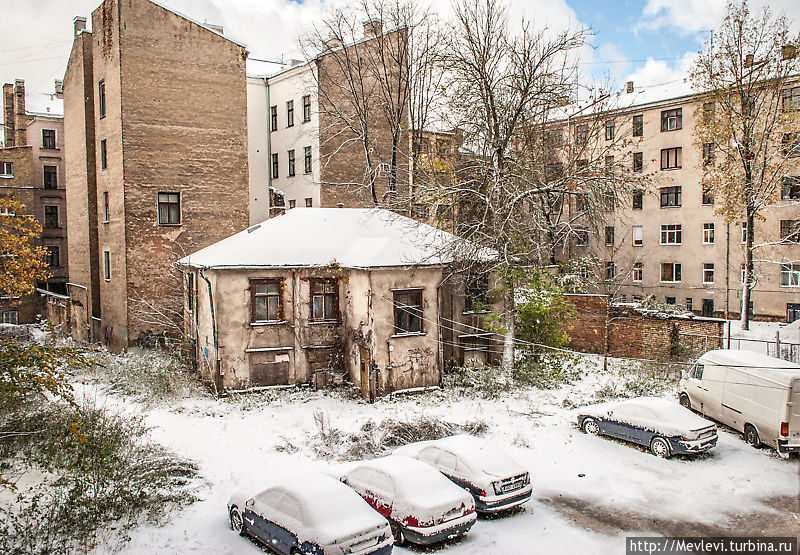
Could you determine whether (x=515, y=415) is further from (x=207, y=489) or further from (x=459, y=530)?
(x=207, y=489)

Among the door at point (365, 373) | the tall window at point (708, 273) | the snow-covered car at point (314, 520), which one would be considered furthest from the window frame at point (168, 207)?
the tall window at point (708, 273)

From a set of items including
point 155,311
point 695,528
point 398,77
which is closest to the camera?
point 695,528

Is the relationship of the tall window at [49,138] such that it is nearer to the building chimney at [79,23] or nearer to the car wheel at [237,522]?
the building chimney at [79,23]

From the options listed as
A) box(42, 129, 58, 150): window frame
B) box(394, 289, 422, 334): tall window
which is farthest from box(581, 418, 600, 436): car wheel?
box(42, 129, 58, 150): window frame

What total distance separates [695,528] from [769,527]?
1.58m

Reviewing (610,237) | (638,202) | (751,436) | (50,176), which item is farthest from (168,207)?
(638,202)

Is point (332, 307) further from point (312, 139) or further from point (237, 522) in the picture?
point (312, 139)

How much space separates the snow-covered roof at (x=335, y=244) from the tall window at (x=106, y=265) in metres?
→ 7.91

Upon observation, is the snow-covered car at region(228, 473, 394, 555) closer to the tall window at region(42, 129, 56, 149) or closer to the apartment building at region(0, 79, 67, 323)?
the apartment building at region(0, 79, 67, 323)

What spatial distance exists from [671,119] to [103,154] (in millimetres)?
35331

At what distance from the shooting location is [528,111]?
23.8 m

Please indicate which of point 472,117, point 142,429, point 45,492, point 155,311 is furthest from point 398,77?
point 45,492

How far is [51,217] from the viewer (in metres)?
44.8

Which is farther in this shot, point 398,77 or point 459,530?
point 398,77
